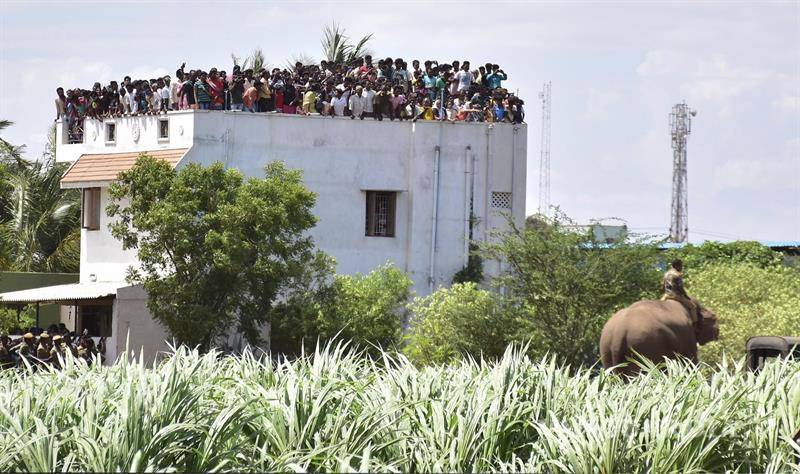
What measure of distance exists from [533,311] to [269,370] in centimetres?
1729

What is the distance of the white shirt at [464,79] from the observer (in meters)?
38.3

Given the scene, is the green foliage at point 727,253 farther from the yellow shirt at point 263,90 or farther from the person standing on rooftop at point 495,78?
the yellow shirt at point 263,90

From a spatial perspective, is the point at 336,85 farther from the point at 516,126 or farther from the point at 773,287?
the point at 773,287

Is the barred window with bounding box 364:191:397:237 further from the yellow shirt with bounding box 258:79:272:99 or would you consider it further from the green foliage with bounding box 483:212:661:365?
the green foliage with bounding box 483:212:661:365

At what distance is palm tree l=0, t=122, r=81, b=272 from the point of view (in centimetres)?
4355

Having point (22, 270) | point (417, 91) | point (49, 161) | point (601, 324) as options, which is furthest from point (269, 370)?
point (49, 161)

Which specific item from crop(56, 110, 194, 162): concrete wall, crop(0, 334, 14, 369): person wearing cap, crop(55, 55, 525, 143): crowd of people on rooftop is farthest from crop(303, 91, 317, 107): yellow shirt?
crop(0, 334, 14, 369): person wearing cap

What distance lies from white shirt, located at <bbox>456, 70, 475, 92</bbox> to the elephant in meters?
17.1

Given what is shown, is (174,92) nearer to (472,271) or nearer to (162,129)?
(162,129)

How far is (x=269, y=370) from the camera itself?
571 inches

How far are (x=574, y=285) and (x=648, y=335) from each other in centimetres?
982

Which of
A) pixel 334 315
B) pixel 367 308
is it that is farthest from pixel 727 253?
pixel 334 315

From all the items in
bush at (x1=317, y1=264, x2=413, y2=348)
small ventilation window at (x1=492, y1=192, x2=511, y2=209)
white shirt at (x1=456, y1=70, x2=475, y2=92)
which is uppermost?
white shirt at (x1=456, y1=70, x2=475, y2=92)

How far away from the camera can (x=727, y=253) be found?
150 ft
